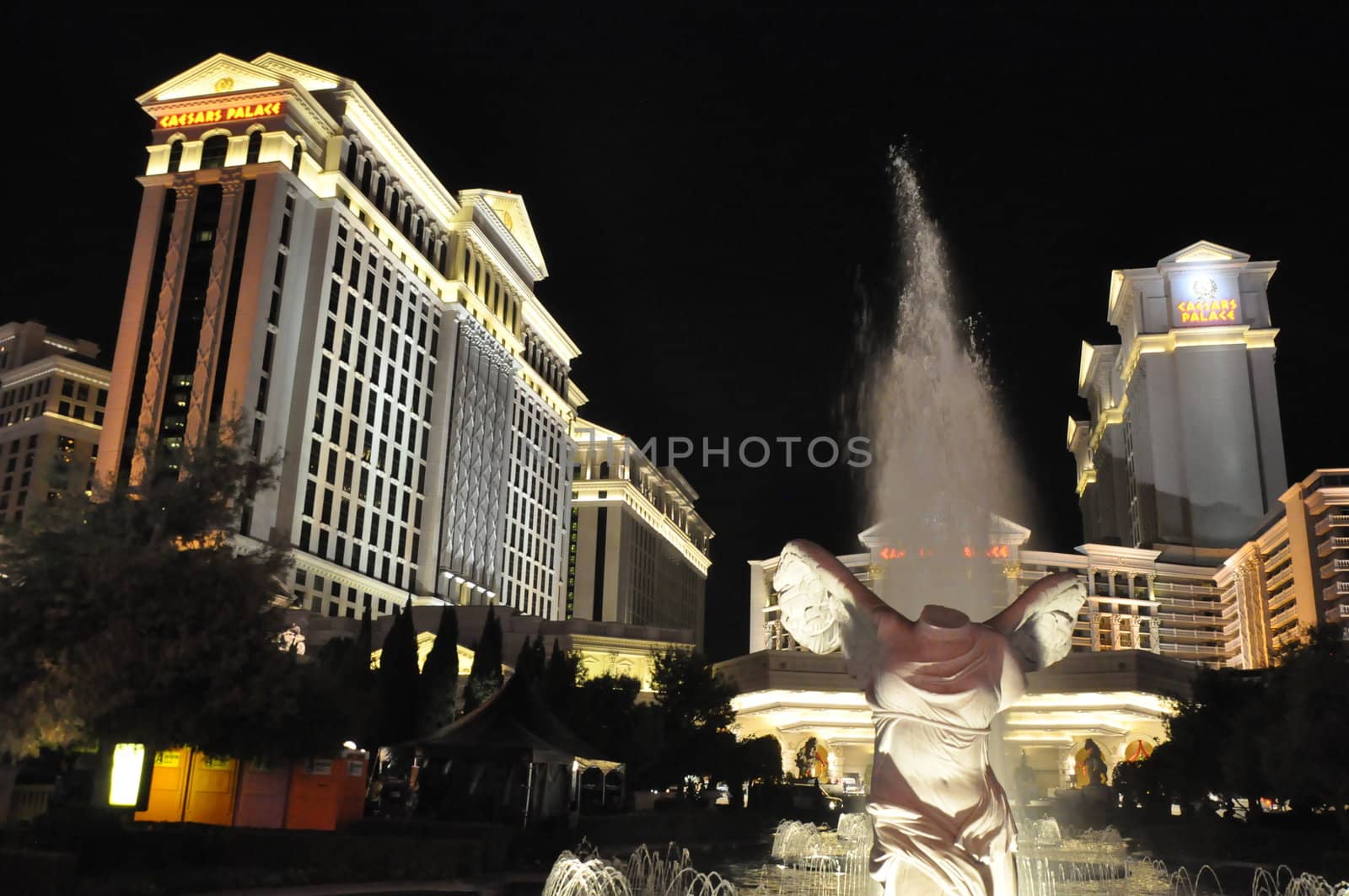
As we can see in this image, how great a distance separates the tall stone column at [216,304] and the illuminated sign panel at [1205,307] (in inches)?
3851

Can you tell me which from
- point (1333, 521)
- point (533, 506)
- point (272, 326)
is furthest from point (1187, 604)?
point (272, 326)

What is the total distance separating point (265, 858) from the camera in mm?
17078

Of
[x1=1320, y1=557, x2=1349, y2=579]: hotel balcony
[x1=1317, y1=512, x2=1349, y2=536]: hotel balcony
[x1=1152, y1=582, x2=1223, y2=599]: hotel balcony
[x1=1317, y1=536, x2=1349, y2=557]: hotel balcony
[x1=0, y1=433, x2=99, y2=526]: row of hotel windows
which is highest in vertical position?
[x1=0, y1=433, x2=99, y2=526]: row of hotel windows

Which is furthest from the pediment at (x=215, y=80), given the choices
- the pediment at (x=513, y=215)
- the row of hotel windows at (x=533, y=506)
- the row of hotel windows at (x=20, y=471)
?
the row of hotel windows at (x=20, y=471)

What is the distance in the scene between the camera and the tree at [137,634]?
17.6 metres

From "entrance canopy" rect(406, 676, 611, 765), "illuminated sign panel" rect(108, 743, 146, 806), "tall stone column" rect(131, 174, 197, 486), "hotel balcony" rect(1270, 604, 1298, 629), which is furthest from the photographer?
"hotel balcony" rect(1270, 604, 1298, 629)

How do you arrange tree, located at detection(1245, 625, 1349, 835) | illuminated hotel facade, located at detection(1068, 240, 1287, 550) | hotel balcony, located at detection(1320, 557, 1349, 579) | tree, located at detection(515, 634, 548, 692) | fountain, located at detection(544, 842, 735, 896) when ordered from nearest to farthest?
fountain, located at detection(544, 842, 735, 896) < tree, located at detection(1245, 625, 1349, 835) < tree, located at detection(515, 634, 548, 692) < hotel balcony, located at detection(1320, 557, 1349, 579) < illuminated hotel facade, located at detection(1068, 240, 1287, 550)

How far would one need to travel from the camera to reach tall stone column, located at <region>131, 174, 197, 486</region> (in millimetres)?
67312

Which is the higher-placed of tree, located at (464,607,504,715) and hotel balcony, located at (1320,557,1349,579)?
hotel balcony, located at (1320,557,1349,579)

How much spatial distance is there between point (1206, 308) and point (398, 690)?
107 m

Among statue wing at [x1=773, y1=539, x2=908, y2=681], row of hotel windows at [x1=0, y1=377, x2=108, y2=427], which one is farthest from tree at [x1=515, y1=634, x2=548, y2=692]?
Answer: row of hotel windows at [x1=0, y1=377, x2=108, y2=427]

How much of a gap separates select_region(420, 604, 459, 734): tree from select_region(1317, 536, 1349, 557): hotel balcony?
74477 mm

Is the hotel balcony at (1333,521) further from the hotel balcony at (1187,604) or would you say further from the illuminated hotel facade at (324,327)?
the illuminated hotel facade at (324,327)

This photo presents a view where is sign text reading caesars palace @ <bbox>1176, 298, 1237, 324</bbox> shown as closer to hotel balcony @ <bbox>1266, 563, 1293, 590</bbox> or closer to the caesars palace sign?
the caesars palace sign
